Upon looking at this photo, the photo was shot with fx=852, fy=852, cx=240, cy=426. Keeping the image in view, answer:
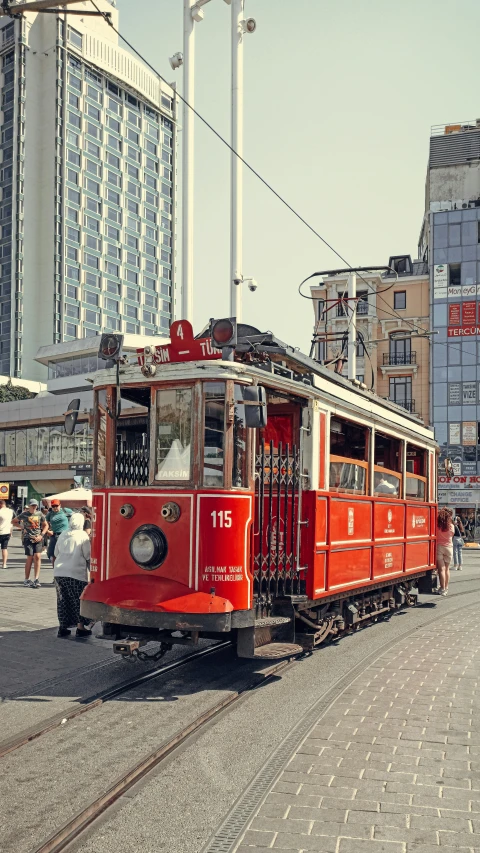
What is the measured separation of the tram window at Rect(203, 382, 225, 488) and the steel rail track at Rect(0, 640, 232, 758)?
206 centimetres

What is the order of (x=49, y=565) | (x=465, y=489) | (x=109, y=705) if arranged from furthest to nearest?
(x=465, y=489) < (x=49, y=565) < (x=109, y=705)

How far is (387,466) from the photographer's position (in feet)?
39.1

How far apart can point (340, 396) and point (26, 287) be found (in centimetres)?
8688

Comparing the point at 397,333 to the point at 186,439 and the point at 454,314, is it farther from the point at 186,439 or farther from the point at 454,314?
the point at 186,439

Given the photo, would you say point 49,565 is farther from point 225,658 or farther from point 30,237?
point 30,237

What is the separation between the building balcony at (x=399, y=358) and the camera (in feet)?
179

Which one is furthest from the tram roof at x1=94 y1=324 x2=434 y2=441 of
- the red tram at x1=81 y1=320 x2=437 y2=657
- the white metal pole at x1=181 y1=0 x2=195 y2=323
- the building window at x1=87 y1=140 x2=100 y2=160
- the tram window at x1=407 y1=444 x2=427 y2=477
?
the building window at x1=87 y1=140 x2=100 y2=160

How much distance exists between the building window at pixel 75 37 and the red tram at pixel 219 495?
96.0 meters

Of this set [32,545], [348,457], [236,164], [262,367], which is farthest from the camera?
[236,164]

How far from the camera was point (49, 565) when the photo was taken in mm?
22656

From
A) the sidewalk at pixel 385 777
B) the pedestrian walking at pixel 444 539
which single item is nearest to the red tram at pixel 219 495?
the sidewalk at pixel 385 777

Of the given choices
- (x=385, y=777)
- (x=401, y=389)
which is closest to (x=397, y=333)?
(x=401, y=389)

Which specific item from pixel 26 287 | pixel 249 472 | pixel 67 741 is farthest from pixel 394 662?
pixel 26 287

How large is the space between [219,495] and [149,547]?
0.82 m
